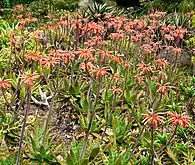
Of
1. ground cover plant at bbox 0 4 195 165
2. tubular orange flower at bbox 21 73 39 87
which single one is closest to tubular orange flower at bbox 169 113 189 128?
ground cover plant at bbox 0 4 195 165

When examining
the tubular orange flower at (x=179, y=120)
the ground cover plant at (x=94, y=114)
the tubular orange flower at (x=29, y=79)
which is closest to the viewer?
the tubular orange flower at (x=29, y=79)

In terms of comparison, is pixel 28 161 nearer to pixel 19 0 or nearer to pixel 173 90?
pixel 173 90

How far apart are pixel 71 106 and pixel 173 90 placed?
1900 millimetres

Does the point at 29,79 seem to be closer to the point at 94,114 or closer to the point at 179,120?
the point at 94,114

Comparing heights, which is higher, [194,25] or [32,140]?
[194,25]

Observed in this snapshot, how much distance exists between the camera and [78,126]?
511cm

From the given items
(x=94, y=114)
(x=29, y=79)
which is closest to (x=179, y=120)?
(x=94, y=114)

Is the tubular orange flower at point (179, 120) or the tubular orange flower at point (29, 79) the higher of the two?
the tubular orange flower at point (29, 79)

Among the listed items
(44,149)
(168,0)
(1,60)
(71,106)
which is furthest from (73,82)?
(168,0)

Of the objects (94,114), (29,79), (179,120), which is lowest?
(94,114)

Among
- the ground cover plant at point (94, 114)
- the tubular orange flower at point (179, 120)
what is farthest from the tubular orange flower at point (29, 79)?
the tubular orange flower at point (179, 120)

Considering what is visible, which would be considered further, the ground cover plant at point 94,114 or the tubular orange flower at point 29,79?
the ground cover plant at point 94,114

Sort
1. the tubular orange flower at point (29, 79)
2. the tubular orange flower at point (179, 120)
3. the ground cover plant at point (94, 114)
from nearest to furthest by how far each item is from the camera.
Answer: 1. the tubular orange flower at point (29, 79)
2. the tubular orange flower at point (179, 120)
3. the ground cover plant at point (94, 114)

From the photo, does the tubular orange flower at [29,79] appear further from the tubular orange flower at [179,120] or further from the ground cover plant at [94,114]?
the tubular orange flower at [179,120]
